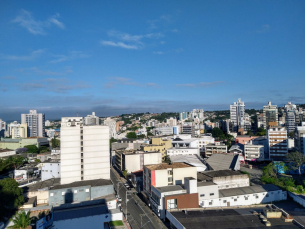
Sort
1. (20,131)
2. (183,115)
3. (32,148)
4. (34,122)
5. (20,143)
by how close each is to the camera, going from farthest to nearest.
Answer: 1. (183,115)
2. (34,122)
3. (20,131)
4. (20,143)
5. (32,148)

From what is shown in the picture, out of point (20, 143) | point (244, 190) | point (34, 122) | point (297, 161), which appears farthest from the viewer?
point (34, 122)

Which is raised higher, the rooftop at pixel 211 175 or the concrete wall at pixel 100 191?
the rooftop at pixel 211 175

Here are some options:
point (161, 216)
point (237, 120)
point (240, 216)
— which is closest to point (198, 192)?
point (161, 216)

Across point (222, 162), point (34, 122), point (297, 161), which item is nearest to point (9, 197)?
point (222, 162)

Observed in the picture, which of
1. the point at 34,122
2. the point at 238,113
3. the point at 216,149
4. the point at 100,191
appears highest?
the point at 238,113

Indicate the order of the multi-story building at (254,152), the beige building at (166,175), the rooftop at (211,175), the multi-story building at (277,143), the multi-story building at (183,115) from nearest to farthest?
the beige building at (166,175), the rooftop at (211,175), the multi-story building at (277,143), the multi-story building at (254,152), the multi-story building at (183,115)

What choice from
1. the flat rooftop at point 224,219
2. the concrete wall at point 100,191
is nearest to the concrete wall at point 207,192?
the flat rooftop at point 224,219

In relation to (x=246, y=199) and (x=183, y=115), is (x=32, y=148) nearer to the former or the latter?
(x=246, y=199)

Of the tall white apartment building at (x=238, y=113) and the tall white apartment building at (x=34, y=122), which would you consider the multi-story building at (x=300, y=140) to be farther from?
the tall white apartment building at (x=34, y=122)
